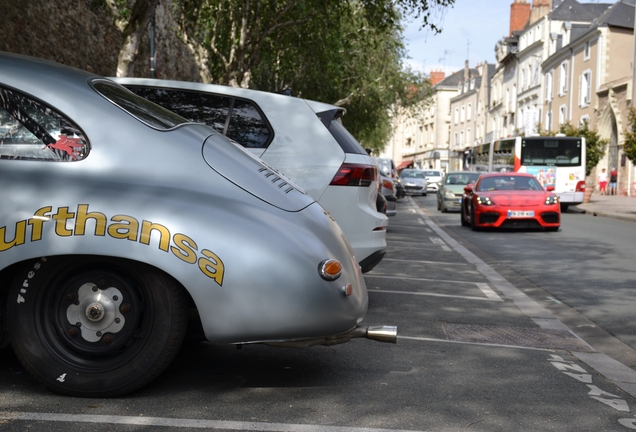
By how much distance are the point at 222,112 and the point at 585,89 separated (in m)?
52.0

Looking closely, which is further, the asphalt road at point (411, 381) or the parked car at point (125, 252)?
the parked car at point (125, 252)

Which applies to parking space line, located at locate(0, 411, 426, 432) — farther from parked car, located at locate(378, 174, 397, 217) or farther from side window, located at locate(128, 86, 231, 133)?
parked car, located at locate(378, 174, 397, 217)

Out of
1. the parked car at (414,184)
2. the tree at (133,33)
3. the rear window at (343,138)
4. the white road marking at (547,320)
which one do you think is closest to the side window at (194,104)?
the rear window at (343,138)

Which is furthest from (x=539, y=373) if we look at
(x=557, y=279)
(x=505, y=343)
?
(x=557, y=279)

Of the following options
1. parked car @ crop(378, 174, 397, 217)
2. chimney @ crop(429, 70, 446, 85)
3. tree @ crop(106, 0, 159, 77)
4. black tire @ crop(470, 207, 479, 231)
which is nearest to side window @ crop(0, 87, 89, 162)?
tree @ crop(106, 0, 159, 77)

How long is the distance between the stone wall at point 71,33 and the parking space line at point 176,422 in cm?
1057

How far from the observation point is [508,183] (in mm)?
20516

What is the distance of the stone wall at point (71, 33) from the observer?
13898 mm

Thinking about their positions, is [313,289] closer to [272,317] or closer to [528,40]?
[272,317]

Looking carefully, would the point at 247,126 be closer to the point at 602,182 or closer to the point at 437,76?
the point at 602,182

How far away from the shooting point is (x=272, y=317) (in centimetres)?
407

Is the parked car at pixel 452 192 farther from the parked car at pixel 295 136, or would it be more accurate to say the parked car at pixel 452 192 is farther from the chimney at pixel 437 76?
the chimney at pixel 437 76

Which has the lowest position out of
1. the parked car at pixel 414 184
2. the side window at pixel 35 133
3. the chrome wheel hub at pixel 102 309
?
the parked car at pixel 414 184

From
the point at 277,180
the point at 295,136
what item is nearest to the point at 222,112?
the point at 295,136
